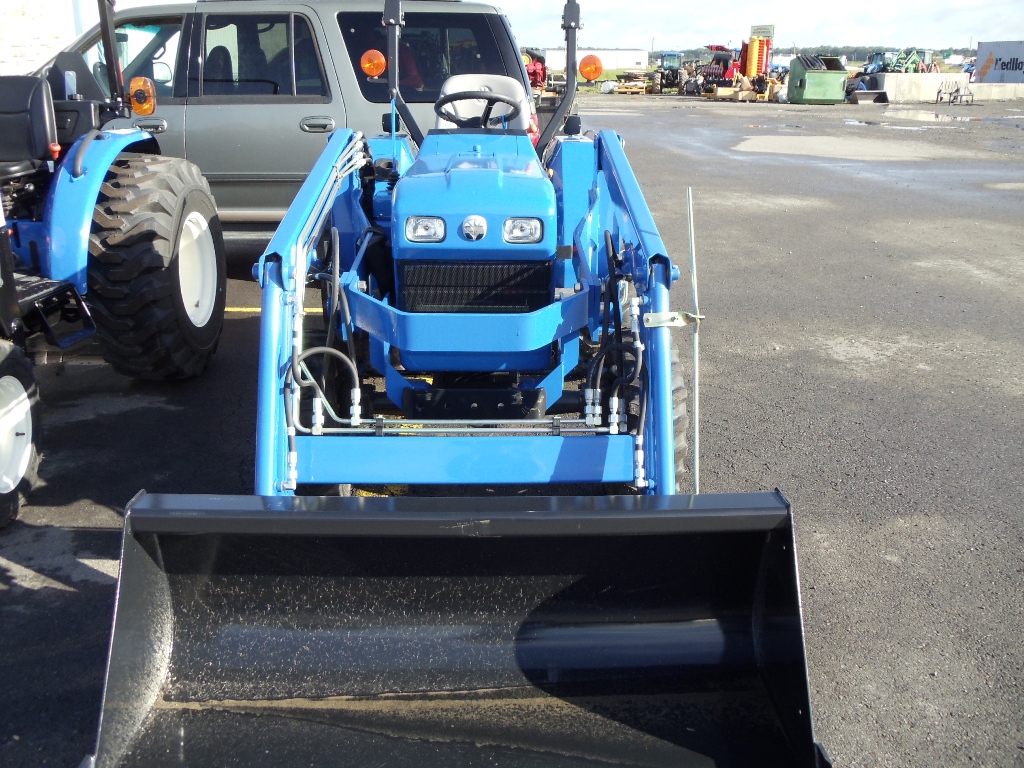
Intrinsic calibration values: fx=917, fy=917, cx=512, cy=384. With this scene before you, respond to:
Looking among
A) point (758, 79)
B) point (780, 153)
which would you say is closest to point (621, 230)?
point (780, 153)

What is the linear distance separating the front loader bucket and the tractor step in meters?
2.03

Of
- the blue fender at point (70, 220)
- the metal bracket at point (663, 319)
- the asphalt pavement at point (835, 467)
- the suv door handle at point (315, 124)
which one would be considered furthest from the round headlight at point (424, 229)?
the suv door handle at point (315, 124)

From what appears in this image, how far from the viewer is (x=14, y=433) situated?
3.68 m

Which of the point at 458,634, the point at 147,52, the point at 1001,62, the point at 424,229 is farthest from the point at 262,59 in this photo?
the point at 1001,62

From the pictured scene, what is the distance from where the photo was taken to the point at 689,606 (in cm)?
262

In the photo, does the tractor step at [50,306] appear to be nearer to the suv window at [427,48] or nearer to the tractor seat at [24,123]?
the tractor seat at [24,123]

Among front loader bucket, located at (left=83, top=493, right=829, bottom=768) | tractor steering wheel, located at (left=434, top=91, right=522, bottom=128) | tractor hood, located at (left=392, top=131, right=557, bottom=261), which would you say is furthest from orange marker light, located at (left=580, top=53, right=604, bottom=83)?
front loader bucket, located at (left=83, top=493, right=829, bottom=768)

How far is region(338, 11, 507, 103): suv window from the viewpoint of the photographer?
22.2 feet

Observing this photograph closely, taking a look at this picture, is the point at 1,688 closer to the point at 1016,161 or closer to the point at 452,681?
the point at 452,681

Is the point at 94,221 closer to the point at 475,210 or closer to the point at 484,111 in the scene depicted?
the point at 484,111

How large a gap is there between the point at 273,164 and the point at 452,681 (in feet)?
17.4

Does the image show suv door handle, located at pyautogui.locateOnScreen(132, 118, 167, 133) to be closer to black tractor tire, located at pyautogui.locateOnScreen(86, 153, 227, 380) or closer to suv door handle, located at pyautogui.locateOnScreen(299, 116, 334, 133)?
suv door handle, located at pyautogui.locateOnScreen(299, 116, 334, 133)

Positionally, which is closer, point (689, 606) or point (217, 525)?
point (217, 525)

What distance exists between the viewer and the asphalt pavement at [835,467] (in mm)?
2812
